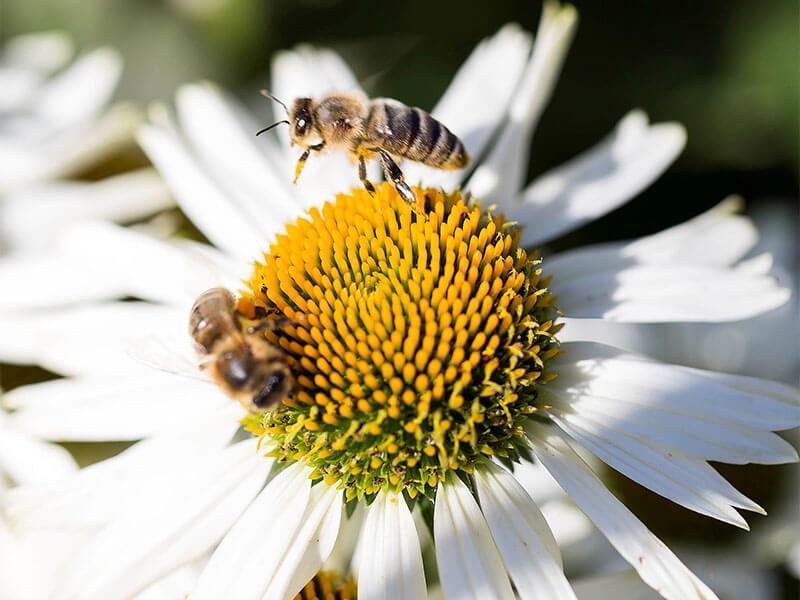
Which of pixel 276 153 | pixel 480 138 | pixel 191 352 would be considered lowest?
pixel 191 352

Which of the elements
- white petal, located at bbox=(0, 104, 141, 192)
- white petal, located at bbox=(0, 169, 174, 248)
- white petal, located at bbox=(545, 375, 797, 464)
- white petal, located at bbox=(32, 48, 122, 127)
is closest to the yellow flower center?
white petal, located at bbox=(545, 375, 797, 464)

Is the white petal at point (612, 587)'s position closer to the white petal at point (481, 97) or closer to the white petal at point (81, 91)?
the white petal at point (481, 97)

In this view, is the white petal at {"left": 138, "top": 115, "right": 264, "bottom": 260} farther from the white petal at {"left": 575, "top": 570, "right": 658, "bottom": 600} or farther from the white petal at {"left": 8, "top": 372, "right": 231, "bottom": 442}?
the white petal at {"left": 575, "top": 570, "right": 658, "bottom": 600}

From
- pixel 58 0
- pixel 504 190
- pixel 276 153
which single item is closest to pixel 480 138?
pixel 504 190

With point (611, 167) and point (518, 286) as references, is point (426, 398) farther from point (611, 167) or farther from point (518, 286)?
point (611, 167)

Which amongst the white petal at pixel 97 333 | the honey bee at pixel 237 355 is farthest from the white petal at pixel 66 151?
the honey bee at pixel 237 355

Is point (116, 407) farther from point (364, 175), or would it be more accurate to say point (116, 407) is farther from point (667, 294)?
point (667, 294)
